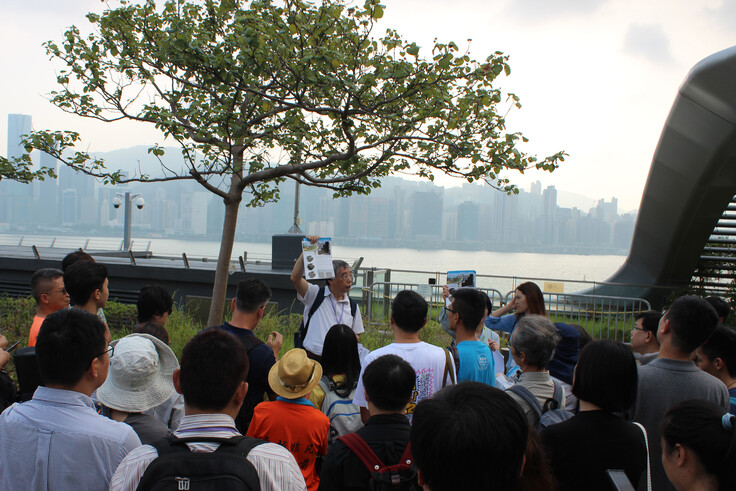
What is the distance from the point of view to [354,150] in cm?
704

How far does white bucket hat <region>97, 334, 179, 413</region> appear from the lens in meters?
2.64

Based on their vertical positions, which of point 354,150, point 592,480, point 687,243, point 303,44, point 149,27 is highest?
point 149,27

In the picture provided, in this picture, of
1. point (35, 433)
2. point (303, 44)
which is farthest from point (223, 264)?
point (35, 433)

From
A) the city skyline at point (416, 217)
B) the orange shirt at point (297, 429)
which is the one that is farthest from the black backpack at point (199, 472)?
the city skyline at point (416, 217)

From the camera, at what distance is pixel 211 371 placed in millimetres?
2096

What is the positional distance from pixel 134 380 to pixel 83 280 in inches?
63.2

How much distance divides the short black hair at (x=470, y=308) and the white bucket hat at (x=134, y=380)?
6.70 feet

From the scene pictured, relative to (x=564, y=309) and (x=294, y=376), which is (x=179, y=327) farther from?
(x=564, y=309)

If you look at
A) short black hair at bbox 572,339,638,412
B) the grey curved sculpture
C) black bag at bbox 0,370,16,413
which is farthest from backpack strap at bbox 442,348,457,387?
the grey curved sculpture

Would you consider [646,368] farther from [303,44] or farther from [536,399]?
[303,44]

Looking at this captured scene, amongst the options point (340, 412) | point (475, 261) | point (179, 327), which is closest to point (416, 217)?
point (475, 261)

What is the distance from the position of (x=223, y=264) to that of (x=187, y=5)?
12.4 ft

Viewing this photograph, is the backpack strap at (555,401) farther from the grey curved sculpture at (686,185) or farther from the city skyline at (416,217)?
the city skyline at (416,217)

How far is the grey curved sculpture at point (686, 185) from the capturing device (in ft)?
34.4
